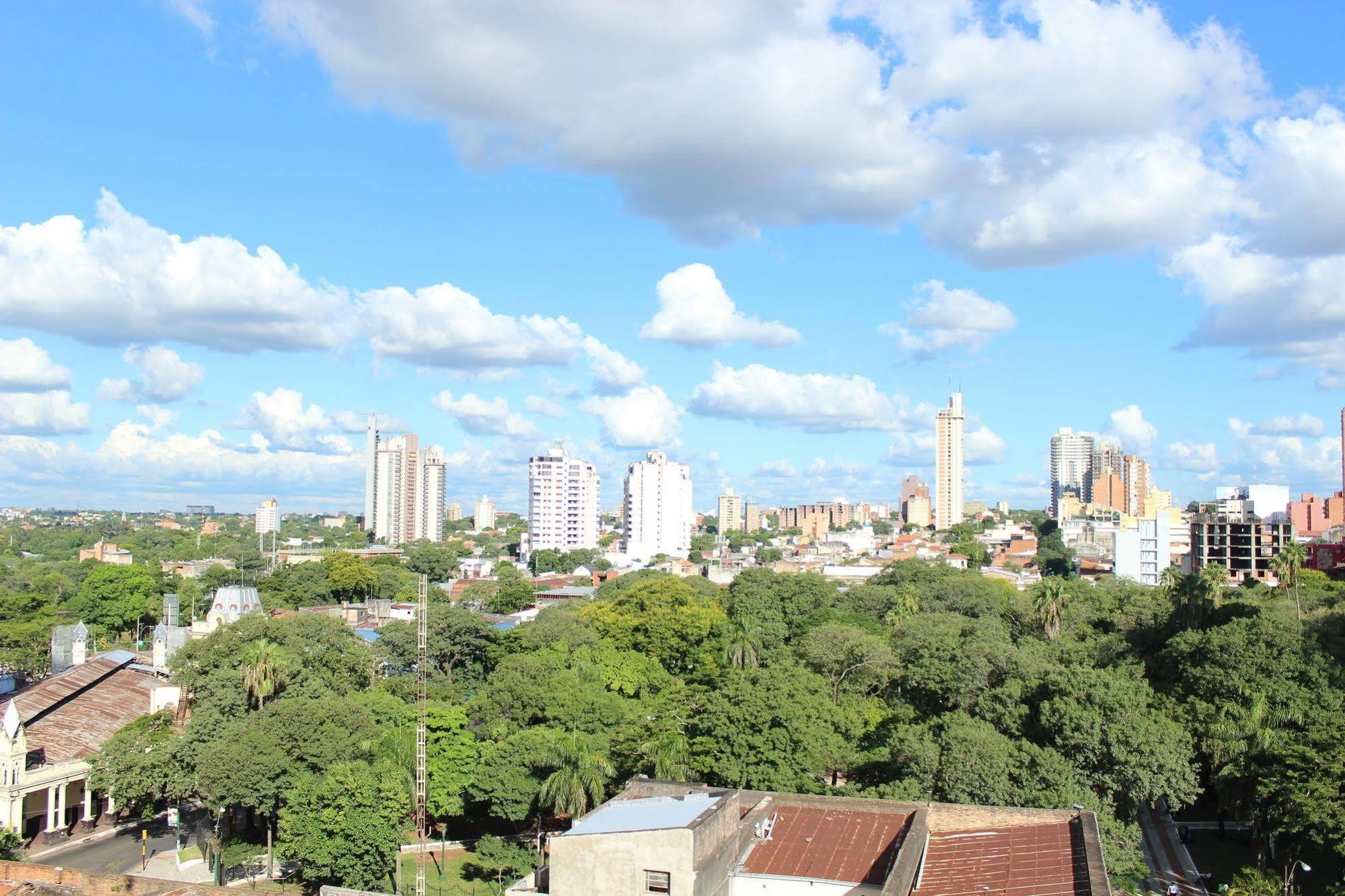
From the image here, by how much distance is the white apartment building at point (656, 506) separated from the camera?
557ft

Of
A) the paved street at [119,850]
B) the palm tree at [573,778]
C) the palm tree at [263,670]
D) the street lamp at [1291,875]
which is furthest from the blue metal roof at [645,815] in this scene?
the paved street at [119,850]

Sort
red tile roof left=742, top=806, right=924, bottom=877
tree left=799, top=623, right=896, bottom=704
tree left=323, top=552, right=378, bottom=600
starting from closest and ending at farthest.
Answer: red tile roof left=742, top=806, right=924, bottom=877, tree left=799, top=623, right=896, bottom=704, tree left=323, top=552, right=378, bottom=600

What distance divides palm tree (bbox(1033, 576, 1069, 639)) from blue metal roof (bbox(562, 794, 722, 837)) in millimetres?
34648

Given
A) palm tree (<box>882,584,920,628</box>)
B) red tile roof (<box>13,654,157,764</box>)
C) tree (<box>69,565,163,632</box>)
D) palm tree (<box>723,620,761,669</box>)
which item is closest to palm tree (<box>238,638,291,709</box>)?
red tile roof (<box>13,654,157,764</box>)

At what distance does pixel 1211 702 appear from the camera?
35125 millimetres

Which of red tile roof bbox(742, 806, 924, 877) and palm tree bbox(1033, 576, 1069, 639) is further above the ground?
palm tree bbox(1033, 576, 1069, 639)

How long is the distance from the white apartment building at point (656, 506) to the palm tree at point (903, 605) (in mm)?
98543

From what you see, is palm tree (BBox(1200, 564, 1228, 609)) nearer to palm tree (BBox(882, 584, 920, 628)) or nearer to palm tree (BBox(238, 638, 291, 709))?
palm tree (BBox(882, 584, 920, 628))

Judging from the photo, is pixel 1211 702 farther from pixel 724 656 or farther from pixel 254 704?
pixel 254 704

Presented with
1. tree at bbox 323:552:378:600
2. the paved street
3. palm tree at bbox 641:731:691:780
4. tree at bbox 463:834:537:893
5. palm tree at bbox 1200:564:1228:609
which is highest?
palm tree at bbox 1200:564:1228:609

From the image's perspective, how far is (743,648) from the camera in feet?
157

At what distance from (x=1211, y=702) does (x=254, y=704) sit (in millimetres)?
35850

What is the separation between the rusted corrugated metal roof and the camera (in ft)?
72.4

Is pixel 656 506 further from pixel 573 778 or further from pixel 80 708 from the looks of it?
pixel 573 778
